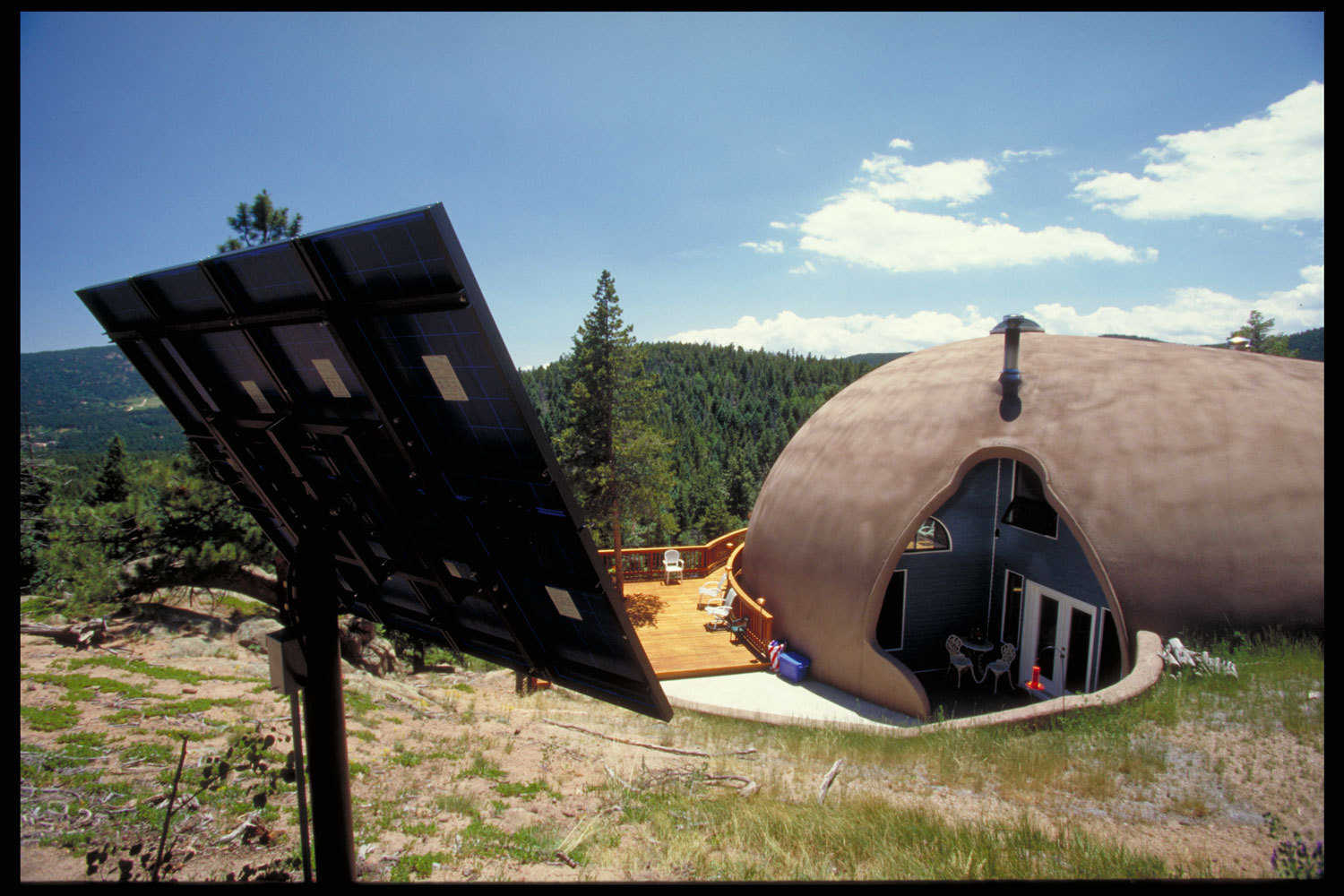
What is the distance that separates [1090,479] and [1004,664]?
4.48 m

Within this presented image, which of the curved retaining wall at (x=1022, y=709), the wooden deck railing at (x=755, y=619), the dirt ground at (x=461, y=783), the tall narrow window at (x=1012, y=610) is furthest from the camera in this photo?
the wooden deck railing at (x=755, y=619)

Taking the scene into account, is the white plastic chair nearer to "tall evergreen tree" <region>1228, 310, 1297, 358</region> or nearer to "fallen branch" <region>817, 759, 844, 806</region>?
"fallen branch" <region>817, 759, 844, 806</region>

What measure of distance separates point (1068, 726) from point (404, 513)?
21.5 ft

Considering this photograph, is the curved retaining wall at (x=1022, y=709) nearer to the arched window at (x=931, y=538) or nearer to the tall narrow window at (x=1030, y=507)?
the arched window at (x=931, y=538)

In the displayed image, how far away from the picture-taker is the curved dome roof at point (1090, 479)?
3.05 meters

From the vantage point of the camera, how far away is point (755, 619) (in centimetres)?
1203

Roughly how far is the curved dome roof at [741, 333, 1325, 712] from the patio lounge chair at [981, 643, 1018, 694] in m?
1.90

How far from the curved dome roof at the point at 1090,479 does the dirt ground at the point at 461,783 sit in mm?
1107

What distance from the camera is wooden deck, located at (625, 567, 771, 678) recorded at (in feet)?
36.9

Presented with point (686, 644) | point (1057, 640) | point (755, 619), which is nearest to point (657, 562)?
point (686, 644)

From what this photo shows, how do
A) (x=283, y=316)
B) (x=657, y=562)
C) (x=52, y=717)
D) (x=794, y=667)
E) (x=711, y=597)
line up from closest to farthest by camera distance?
(x=283, y=316)
(x=52, y=717)
(x=794, y=667)
(x=711, y=597)
(x=657, y=562)

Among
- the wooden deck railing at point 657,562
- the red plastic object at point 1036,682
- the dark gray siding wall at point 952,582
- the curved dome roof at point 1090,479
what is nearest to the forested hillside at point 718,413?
the wooden deck railing at point 657,562

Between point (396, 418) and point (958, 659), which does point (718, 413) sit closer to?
point (958, 659)

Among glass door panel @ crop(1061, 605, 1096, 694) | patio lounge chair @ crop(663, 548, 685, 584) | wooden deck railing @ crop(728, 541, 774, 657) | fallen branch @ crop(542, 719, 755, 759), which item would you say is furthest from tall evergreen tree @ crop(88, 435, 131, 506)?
glass door panel @ crop(1061, 605, 1096, 694)
